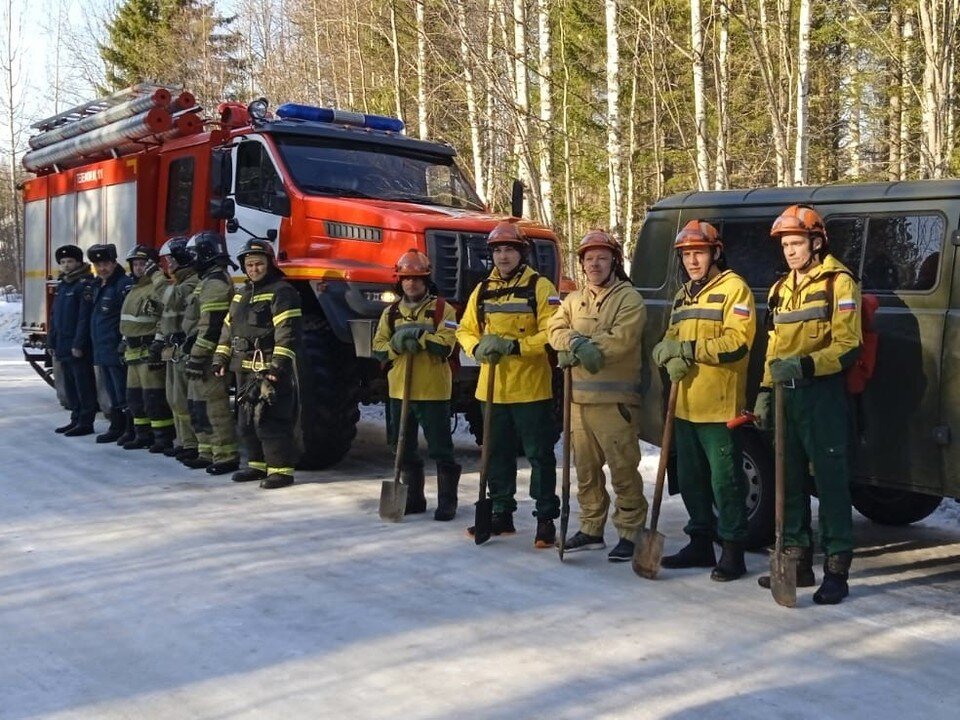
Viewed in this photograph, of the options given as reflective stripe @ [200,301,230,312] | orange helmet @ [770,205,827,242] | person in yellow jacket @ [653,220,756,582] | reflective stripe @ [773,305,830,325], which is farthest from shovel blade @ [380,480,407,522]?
orange helmet @ [770,205,827,242]

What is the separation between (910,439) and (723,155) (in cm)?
1020

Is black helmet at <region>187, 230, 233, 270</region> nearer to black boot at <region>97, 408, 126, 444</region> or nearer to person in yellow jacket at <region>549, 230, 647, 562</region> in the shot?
black boot at <region>97, 408, 126, 444</region>

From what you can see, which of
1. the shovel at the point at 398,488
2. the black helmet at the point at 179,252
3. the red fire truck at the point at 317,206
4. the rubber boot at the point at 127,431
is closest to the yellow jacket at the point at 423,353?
the shovel at the point at 398,488

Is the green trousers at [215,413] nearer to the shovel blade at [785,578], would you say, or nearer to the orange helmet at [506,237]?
the orange helmet at [506,237]

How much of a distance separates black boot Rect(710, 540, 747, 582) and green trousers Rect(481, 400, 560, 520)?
Answer: 1173mm

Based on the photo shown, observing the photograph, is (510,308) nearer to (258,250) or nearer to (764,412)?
(764,412)

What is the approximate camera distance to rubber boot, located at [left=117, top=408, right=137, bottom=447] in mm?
11055

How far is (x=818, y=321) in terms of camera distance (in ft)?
19.2

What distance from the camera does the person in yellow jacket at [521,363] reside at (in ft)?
23.2

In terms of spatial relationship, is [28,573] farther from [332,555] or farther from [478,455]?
[478,455]

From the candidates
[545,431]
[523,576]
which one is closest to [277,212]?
[545,431]

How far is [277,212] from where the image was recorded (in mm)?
9758

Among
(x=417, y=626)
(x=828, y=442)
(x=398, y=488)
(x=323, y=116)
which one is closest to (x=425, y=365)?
(x=398, y=488)

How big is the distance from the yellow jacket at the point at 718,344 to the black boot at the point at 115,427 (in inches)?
271
